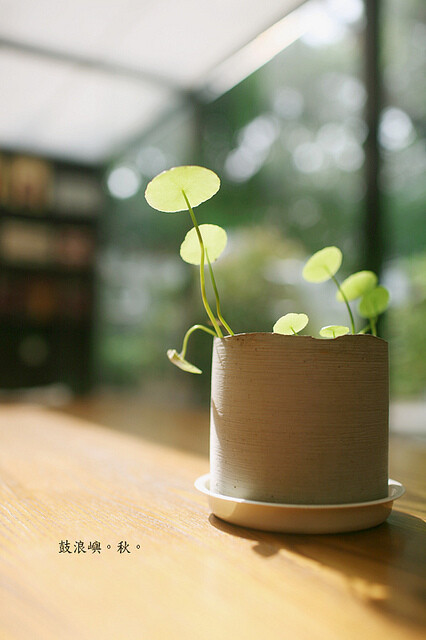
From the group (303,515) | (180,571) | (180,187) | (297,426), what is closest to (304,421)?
(297,426)

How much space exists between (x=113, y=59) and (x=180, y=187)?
8.96 feet

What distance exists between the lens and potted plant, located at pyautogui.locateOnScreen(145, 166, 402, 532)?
0.67 meters

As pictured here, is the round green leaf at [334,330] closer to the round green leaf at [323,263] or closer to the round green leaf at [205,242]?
the round green leaf at [323,263]

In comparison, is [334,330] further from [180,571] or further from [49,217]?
[49,217]

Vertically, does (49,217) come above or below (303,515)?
above

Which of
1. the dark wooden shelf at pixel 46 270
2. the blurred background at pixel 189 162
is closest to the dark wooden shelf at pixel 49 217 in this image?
the blurred background at pixel 189 162

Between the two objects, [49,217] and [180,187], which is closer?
[180,187]

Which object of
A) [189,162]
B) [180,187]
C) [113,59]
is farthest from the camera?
[189,162]

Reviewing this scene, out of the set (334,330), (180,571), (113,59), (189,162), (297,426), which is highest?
(113,59)

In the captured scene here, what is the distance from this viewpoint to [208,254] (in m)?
0.80

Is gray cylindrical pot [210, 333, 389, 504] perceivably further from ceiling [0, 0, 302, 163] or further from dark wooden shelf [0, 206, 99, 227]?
dark wooden shelf [0, 206, 99, 227]

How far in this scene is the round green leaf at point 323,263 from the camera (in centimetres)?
86

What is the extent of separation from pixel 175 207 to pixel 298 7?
7.07 feet

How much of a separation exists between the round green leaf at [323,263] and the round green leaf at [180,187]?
227 mm
